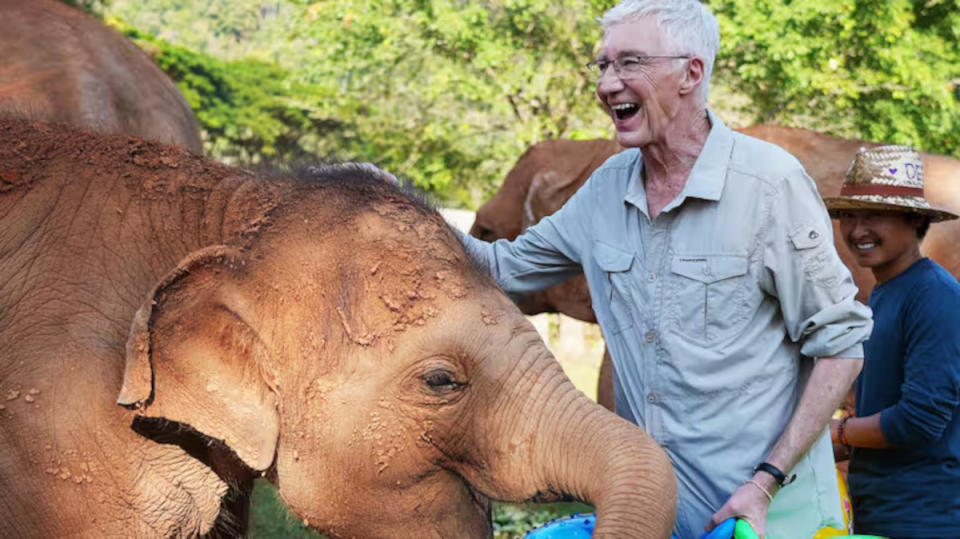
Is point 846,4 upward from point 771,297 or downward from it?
downward

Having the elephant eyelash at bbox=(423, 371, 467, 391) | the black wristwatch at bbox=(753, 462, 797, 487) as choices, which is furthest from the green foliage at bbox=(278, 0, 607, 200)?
the elephant eyelash at bbox=(423, 371, 467, 391)

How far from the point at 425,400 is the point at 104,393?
0.71 meters

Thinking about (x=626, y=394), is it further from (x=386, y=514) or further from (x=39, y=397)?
(x=39, y=397)

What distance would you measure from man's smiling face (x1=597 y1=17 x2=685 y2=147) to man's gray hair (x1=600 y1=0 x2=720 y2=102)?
0.02 metres

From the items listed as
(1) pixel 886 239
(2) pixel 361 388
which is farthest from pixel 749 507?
(1) pixel 886 239

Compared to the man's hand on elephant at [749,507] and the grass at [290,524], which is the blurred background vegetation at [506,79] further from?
the man's hand on elephant at [749,507]

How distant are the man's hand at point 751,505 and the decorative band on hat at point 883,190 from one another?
1249mm

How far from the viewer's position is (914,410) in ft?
10.8

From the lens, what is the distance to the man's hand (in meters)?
2.65

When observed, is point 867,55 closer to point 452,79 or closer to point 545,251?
point 452,79

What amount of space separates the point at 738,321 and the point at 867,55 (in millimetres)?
10993

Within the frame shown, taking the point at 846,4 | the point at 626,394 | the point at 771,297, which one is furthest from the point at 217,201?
the point at 846,4

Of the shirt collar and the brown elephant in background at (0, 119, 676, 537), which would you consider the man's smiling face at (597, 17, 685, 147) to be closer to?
the shirt collar

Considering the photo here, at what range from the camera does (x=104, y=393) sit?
2.57 m
